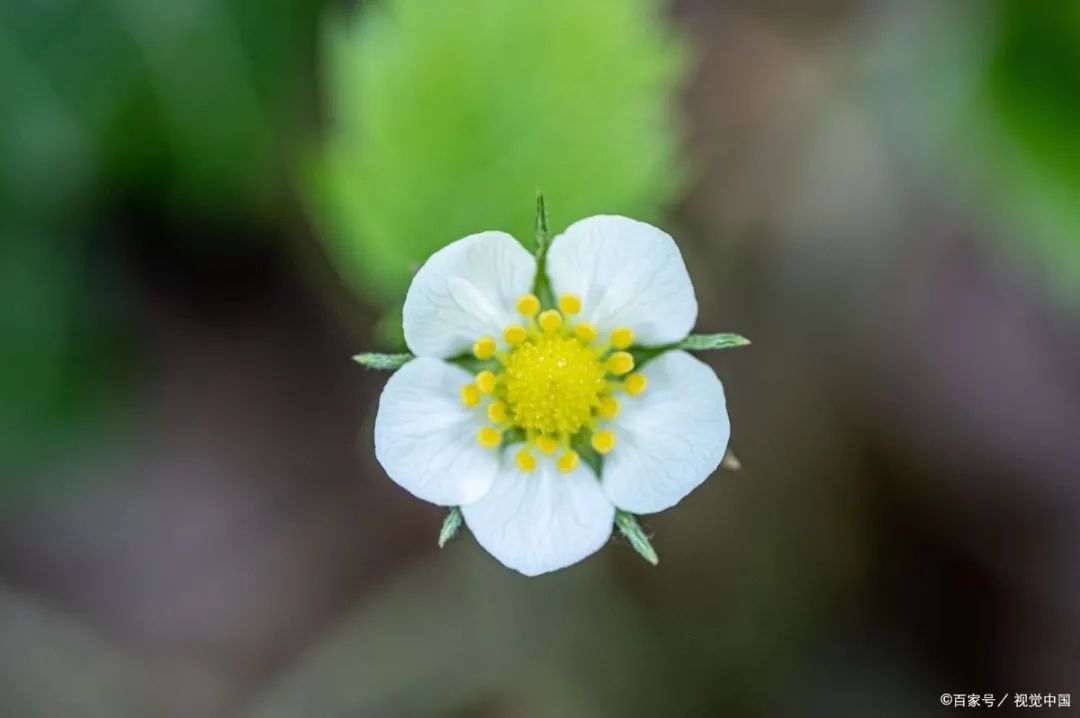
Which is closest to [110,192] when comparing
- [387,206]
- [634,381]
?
[387,206]

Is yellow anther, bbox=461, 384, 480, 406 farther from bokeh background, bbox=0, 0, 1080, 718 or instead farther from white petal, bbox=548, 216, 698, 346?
bokeh background, bbox=0, 0, 1080, 718

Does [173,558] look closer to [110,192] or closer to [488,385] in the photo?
[110,192]

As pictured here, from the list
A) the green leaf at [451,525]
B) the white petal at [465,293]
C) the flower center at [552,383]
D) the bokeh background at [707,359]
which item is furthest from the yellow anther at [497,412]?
the bokeh background at [707,359]

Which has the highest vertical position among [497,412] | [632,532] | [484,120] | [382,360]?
[484,120]

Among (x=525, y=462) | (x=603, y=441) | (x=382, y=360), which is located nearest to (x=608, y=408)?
(x=603, y=441)

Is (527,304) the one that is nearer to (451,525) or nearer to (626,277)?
(626,277)
